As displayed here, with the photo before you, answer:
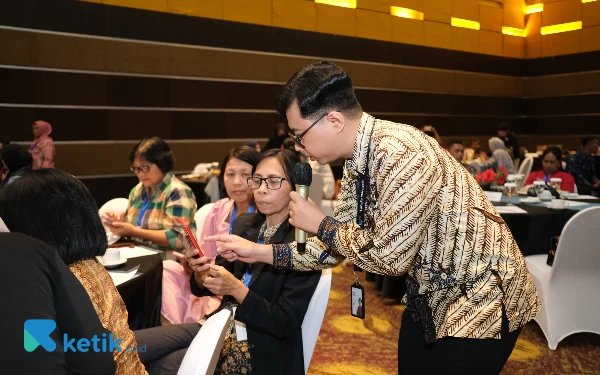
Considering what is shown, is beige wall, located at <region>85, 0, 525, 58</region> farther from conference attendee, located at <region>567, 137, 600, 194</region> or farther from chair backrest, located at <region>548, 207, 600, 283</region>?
chair backrest, located at <region>548, 207, 600, 283</region>

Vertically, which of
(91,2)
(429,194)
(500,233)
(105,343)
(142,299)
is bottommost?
(142,299)

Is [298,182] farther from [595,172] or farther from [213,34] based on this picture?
[213,34]

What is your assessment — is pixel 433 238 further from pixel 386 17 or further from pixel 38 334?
pixel 386 17

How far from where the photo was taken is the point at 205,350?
128cm

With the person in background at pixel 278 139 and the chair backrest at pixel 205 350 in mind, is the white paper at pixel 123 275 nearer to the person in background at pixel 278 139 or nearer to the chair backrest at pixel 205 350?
the chair backrest at pixel 205 350

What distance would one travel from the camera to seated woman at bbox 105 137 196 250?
119 inches

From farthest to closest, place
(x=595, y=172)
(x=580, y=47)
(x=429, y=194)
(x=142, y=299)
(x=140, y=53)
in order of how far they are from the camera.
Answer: (x=580, y=47) < (x=140, y=53) < (x=595, y=172) < (x=142, y=299) < (x=429, y=194)

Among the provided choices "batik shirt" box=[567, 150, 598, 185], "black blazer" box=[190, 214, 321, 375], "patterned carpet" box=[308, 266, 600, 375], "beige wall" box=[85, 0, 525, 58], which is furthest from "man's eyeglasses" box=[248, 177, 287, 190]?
"beige wall" box=[85, 0, 525, 58]

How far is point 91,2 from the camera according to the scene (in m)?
7.32

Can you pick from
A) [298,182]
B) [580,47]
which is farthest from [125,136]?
[580,47]

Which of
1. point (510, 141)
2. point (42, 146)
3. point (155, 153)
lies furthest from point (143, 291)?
point (510, 141)

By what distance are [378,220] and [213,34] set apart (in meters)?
7.66
